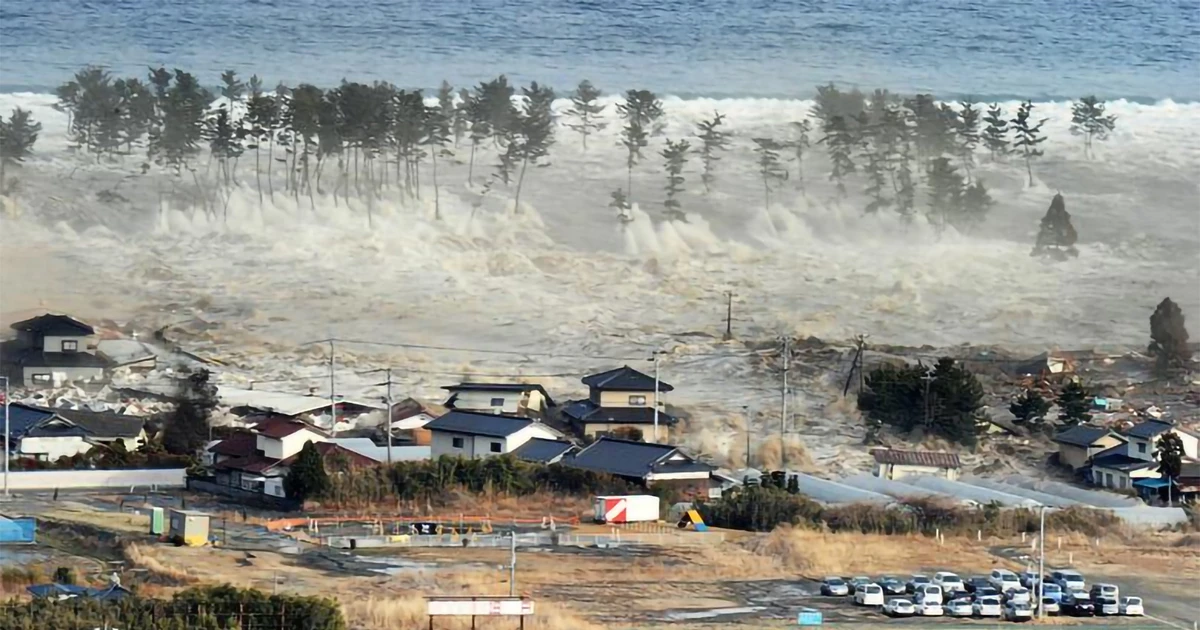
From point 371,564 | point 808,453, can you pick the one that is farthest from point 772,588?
point 808,453

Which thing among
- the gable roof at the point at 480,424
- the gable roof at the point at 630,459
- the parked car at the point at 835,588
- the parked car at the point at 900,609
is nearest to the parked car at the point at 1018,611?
the parked car at the point at 900,609

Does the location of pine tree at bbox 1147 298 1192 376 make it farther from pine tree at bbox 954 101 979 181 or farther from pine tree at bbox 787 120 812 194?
pine tree at bbox 787 120 812 194

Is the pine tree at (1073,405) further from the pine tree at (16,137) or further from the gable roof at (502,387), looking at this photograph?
the pine tree at (16,137)

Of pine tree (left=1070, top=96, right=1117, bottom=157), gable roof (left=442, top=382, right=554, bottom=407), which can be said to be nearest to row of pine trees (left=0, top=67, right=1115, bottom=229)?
pine tree (left=1070, top=96, right=1117, bottom=157)

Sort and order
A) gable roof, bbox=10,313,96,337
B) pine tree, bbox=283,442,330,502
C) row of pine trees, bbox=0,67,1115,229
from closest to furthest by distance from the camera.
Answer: pine tree, bbox=283,442,330,502
gable roof, bbox=10,313,96,337
row of pine trees, bbox=0,67,1115,229

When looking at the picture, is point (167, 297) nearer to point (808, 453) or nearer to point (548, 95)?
point (548, 95)
